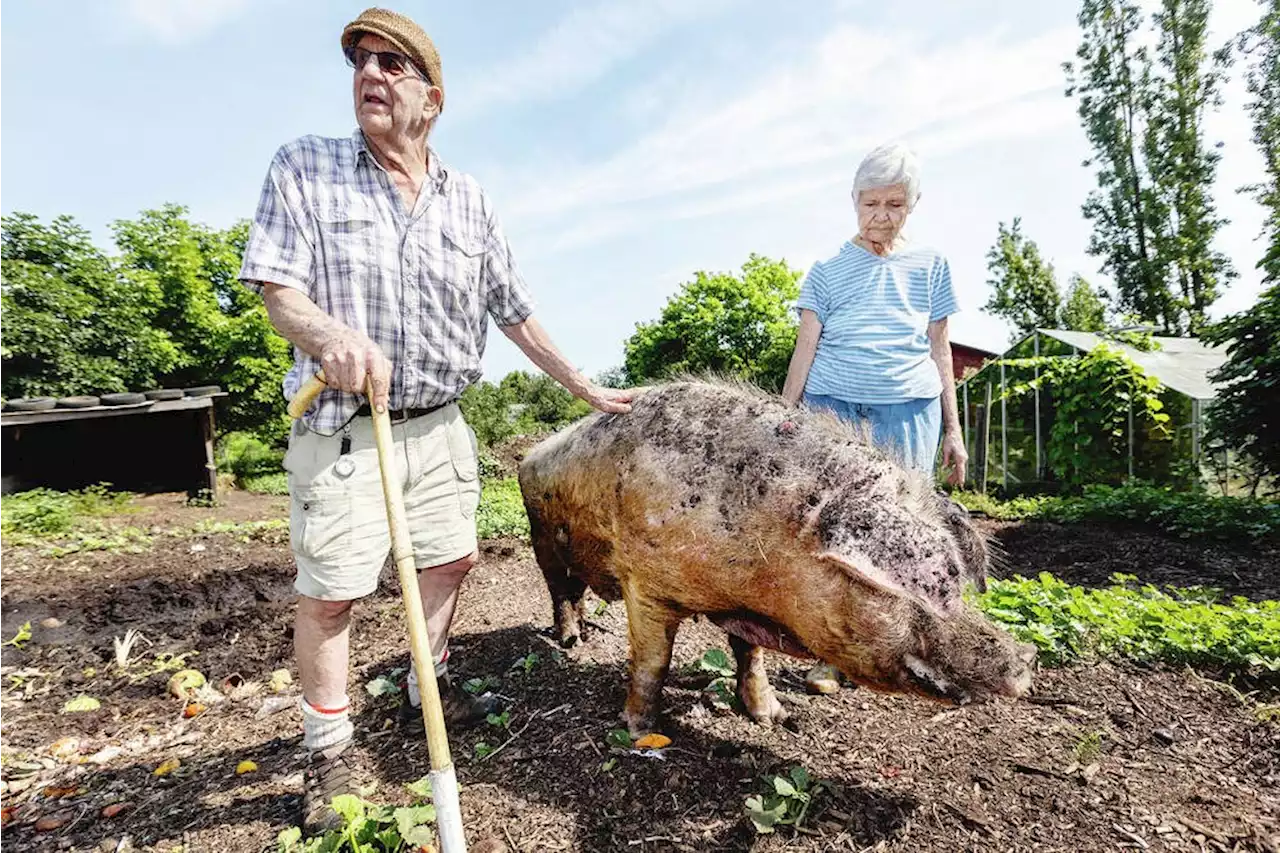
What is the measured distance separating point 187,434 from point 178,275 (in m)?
10.6

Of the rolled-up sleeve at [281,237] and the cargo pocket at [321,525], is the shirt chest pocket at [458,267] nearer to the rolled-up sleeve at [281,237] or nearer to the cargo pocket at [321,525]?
the rolled-up sleeve at [281,237]

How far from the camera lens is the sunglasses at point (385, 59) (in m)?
2.51

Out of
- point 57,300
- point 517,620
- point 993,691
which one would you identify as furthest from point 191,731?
point 57,300

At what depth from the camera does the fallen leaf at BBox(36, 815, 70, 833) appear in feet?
8.93

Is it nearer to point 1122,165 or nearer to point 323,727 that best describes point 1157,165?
point 1122,165

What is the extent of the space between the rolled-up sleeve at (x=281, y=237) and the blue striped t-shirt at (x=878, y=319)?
7.13ft

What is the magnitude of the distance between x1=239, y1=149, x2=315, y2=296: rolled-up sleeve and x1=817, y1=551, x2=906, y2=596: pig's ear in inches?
79.0

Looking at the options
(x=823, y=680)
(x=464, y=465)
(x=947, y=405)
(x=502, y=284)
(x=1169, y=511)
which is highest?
(x=502, y=284)

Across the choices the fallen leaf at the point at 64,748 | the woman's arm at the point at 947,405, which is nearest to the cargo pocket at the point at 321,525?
the fallen leaf at the point at 64,748

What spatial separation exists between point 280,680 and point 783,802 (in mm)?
3150

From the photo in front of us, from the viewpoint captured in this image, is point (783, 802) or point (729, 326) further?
point (729, 326)

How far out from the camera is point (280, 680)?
13.3ft

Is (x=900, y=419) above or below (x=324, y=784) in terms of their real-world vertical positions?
above

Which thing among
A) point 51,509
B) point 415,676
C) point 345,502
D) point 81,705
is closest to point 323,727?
point 415,676
